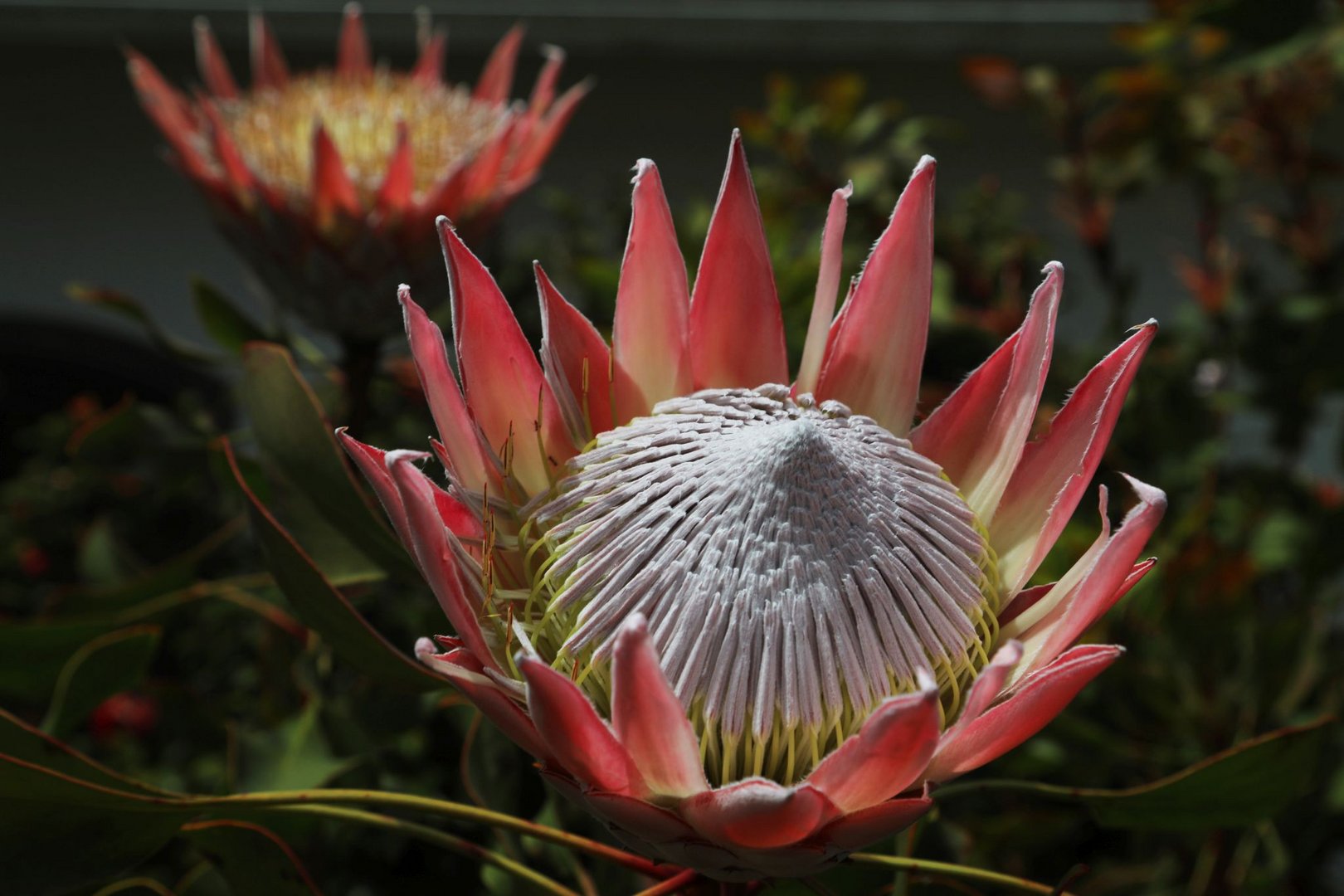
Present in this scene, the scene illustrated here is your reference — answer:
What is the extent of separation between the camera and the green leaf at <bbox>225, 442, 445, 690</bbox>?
0.74 m

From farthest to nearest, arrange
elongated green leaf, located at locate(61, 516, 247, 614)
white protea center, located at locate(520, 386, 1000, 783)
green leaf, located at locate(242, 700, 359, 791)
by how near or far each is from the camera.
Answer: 1. elongated green leaf, located at locate(61, 516, 247, 614)
2. green leaf, located at locate(242, 700, 359, 791)
3. white protea center, located at locate(520, 386, 1000, 783)

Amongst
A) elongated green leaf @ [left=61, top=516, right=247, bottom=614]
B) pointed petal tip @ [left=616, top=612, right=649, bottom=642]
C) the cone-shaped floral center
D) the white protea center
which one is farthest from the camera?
the cone-shaped floral center

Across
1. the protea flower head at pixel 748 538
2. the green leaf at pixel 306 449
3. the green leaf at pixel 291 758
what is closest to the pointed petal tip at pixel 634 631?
the protea flower head at pixel 748 538

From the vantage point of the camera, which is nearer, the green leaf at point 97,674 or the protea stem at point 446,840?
the protea stem at point 446,840

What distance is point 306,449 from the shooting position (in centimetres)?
84

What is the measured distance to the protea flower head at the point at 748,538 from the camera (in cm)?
56

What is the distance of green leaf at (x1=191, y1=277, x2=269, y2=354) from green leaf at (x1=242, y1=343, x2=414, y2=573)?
55cm

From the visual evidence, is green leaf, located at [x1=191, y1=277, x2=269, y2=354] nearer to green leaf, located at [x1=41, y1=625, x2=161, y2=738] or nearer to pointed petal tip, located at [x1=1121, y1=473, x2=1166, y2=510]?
green leaf, located at [x1=41, y1=625, x2=161, y2=738]

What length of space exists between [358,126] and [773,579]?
1.07 m

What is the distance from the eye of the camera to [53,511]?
2.24m

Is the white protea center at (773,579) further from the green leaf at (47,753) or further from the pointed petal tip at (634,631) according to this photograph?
the green leaf at (47,753)

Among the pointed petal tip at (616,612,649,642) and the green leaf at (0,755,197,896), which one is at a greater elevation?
the pointed petal tip at (616,612,649,642)

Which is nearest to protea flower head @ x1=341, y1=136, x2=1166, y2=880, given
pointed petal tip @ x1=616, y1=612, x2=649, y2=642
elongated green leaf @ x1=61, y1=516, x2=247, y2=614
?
pointed petal tip @ x1=616, y1=612, x2=649, y2=642

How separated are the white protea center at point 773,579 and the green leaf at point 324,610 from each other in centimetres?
11
